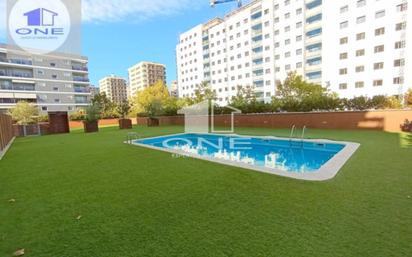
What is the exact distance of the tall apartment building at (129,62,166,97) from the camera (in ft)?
354

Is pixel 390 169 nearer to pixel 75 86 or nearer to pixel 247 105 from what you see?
pixel 247 105

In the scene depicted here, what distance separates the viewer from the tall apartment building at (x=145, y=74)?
10775 cm

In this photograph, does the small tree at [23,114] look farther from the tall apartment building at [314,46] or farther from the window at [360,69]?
the window at [360,69]

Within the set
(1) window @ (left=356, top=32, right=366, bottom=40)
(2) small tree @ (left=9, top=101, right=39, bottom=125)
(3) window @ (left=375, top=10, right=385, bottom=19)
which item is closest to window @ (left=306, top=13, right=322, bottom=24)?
(1) window @ (left=356, top=32, right=366, bottom=40)

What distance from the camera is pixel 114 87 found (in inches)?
4931

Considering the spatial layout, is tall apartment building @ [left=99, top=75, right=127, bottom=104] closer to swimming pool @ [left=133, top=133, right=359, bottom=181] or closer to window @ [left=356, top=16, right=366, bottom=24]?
window @ [left=356, top=16, right=366, bottom=24]

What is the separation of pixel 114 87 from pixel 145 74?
1159 inches

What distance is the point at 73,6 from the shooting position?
16.2 metres

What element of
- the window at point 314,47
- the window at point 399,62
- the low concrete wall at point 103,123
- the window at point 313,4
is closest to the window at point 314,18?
the window at point 313,4

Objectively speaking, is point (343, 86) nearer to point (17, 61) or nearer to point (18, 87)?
point (18, 87)

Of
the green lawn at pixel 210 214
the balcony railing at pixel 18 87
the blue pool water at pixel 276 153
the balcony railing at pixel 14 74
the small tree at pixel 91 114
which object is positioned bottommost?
the blue pool water at pixel 276 153

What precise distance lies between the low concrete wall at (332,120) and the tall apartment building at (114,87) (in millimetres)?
114774

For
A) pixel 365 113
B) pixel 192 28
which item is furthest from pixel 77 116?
pixel 192 28

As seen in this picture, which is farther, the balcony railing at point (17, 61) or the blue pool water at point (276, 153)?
the balcony railing at point (17, 61)
